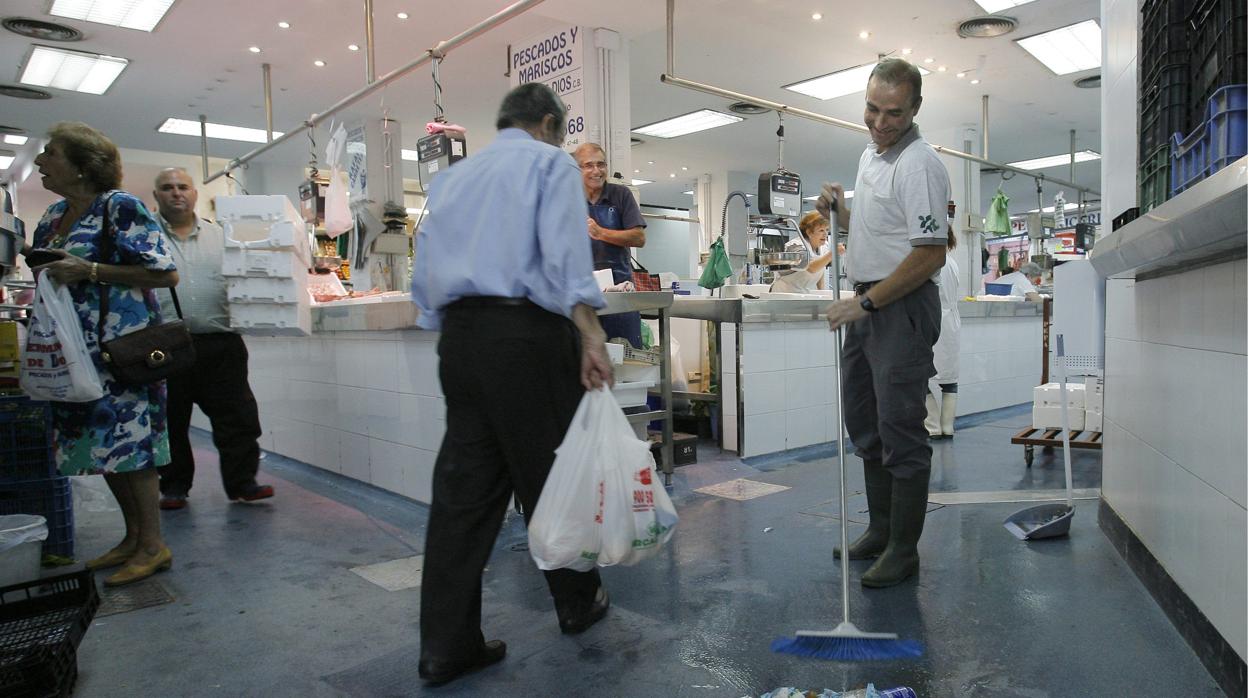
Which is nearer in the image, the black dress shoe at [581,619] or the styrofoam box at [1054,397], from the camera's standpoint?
the black dress shoe at [581,619]

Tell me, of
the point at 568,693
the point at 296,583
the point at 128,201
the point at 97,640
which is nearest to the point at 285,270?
the point at 128,201

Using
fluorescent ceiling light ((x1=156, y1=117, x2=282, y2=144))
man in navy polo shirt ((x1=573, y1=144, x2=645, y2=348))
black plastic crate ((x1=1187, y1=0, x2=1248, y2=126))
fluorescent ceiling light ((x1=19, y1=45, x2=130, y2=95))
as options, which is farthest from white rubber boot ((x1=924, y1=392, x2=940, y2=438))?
fluorescent ceiling light ((x1=156, y1=117, x2=282, y2=144))

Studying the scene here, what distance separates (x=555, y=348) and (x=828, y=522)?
6.30ft

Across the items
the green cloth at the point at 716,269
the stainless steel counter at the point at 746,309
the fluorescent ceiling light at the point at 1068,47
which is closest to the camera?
the stainless steel counter at the point at 746,309

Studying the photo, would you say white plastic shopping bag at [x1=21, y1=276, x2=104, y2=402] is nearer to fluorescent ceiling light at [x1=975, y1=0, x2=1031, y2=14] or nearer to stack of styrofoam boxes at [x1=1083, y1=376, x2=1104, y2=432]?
stack of styrofoam boxes at [x1=1083, y1=376, x2=1104, y2=432]

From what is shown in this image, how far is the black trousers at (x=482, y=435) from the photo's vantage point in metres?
1.88

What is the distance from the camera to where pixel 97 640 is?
227 cm

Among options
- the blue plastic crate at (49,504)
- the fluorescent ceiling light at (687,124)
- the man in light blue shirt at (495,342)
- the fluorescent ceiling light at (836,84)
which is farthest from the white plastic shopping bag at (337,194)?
the fluorescent ceiling light at (687,124)

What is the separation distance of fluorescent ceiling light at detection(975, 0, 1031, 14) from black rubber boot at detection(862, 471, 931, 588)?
17.3 ft

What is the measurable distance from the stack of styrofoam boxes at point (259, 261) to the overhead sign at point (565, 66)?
218 cm

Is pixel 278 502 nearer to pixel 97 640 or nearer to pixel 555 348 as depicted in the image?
pixel 97 640

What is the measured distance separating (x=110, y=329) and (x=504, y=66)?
5811 mm

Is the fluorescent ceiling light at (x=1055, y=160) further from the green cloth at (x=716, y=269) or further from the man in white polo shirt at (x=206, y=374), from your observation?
the man in white polo shirt at (x=206, y=374)

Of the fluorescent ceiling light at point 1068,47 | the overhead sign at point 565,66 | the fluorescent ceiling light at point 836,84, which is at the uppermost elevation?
the fluorescent ceiling light at point 836,84
